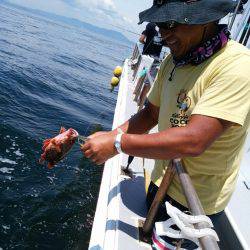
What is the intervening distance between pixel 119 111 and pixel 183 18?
5782 millimetres

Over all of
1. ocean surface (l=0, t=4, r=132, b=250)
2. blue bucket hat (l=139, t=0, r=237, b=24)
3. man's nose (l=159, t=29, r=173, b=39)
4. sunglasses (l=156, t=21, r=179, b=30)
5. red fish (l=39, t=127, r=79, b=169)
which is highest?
blue bucket hat (l=139, t=0, r=237, b=24)

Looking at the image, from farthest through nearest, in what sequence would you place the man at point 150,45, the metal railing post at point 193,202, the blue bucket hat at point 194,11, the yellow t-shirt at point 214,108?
the man at point 150,45 → the blue bucket hat at point 194,11 → the yellow t-shirt at point 214,108 → the metal railing post at point 193,202

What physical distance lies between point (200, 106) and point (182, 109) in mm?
366

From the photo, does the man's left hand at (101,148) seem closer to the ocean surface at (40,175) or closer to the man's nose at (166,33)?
the man's nose at (166,33)

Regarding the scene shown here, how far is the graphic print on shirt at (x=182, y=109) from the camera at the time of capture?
2.37m

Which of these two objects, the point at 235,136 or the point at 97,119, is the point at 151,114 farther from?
the point at 97,119

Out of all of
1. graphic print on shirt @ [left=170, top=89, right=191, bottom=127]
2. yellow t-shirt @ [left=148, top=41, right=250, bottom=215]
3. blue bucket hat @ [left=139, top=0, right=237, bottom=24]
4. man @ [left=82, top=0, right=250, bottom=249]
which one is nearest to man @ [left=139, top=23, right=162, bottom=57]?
yellow t-shirt @ [left=148, top=41, right=250, bottom=215]

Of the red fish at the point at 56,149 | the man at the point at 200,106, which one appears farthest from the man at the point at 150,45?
the man at the point at 200,106

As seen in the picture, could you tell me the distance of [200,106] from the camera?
205 centimetres

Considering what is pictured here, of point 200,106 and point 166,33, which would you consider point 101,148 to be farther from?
point 166,33

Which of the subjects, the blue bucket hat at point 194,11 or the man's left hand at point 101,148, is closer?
the blue bucket hat at point 194,11

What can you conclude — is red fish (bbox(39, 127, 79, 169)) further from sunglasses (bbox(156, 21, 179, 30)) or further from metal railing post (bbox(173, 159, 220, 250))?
sunglasses (bbox(156, 21, 179, 30))

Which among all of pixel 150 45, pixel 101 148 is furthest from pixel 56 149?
pixel 150 45

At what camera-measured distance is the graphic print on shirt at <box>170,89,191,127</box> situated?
2371mm
